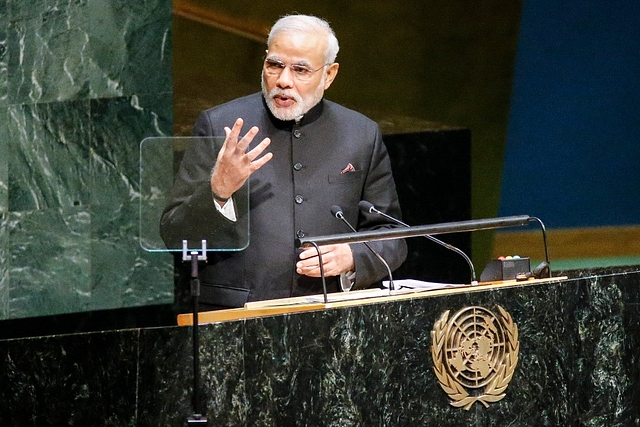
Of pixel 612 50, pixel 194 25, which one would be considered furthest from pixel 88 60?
pixel 612 50

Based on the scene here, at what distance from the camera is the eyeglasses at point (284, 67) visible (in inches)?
153

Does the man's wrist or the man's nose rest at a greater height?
the man's nose

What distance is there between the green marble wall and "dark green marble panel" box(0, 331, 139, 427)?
3019mm

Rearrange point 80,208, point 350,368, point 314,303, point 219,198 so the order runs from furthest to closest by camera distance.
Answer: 1. point 80,208
2. point 219,198
3. point 314,303
4. point 350,368

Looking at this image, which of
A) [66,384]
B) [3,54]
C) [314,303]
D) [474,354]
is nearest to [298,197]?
[314,303]

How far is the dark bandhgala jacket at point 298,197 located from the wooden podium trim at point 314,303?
52cm

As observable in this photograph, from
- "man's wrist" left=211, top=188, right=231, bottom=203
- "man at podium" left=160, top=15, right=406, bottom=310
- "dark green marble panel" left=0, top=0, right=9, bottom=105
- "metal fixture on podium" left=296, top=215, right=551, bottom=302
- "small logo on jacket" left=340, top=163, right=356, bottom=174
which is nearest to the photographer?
"metal fixture on podium" left=296, top=215, right=551, bottom=302

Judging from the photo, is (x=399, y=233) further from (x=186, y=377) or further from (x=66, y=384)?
(x=66, y=384)

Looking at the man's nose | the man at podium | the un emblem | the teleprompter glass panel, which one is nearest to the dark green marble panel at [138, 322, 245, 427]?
the teleprompter glass panel

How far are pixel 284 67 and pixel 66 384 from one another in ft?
5.19

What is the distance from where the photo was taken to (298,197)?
12.9 feet

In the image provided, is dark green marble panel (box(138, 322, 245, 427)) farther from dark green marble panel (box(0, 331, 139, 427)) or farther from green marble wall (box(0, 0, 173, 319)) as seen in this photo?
green marble wall (box(0, 0, 173, 319))

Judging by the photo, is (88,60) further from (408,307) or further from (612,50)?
(408,307)

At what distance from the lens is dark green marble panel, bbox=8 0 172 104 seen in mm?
5602
